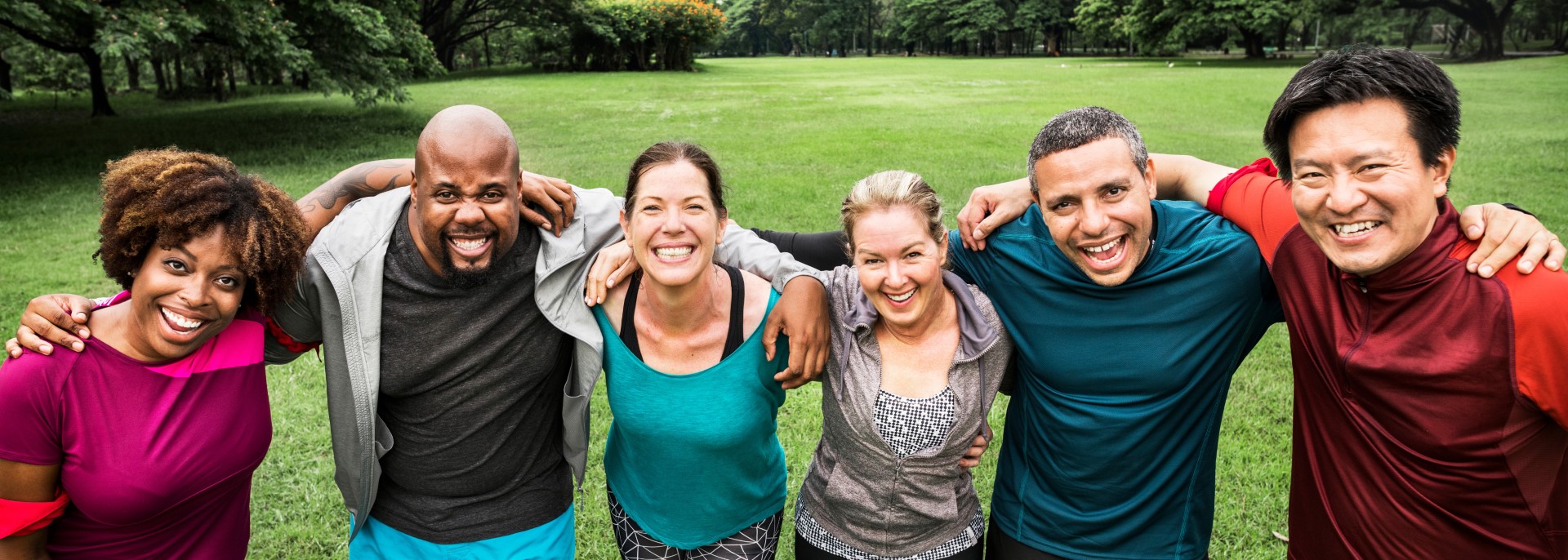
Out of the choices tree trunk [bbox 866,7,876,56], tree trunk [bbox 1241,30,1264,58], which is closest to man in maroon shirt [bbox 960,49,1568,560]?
tree trunk [bbox 1241,30,1264,58]

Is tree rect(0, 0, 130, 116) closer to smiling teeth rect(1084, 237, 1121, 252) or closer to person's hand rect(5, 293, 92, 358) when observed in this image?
person's hand rect(5, 293, 92, 358)

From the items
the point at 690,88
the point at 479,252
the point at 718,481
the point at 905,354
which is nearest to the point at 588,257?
the point at 479,252

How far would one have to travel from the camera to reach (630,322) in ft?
9.70

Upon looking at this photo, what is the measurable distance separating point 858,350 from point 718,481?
2.06 feet

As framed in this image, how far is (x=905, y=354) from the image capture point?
285cm

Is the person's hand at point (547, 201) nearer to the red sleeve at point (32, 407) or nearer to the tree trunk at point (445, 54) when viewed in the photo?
the red sleeve at point (32, 407)

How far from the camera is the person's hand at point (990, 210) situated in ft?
10.2

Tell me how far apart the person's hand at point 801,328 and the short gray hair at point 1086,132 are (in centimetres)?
84

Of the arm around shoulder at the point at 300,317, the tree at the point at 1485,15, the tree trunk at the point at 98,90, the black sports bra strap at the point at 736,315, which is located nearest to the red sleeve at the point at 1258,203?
the black sports bra strap at the point at 736,315

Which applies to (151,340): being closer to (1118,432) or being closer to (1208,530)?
(1118,432)

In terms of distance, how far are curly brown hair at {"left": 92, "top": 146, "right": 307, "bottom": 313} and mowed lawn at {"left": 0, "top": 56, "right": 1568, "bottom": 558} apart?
1.68ft

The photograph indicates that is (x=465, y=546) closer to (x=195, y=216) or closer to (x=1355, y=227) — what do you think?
(x=195, y=216)

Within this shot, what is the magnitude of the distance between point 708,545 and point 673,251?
1.01 metres

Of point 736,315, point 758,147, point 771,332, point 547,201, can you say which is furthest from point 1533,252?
point 758,147
